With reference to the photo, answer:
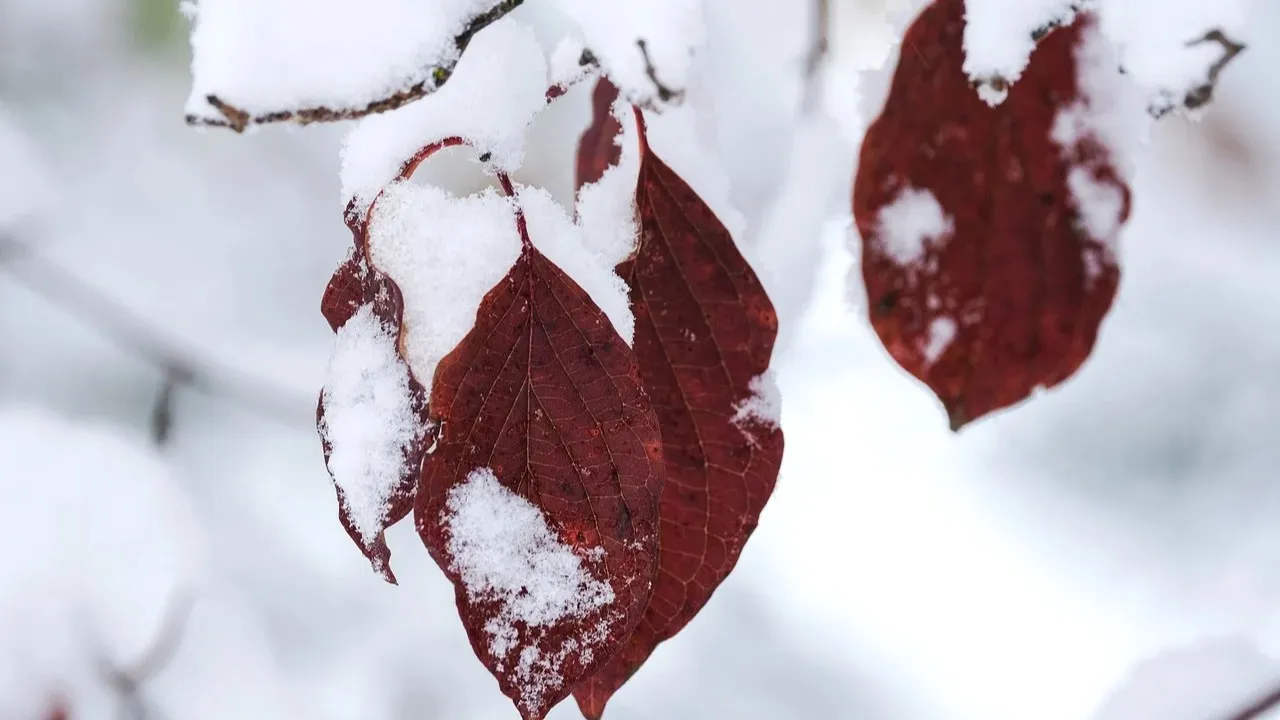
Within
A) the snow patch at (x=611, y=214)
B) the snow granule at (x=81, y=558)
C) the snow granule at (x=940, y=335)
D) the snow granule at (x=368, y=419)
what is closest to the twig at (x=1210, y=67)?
the snow granule at (x=940, y=335)

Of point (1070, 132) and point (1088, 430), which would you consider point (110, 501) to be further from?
point (1088, 430)

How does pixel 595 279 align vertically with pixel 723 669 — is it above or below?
below

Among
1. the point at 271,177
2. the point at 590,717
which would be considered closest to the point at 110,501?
the point at 271,177

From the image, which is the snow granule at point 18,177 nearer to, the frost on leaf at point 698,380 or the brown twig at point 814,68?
the brown twig at point 814,68

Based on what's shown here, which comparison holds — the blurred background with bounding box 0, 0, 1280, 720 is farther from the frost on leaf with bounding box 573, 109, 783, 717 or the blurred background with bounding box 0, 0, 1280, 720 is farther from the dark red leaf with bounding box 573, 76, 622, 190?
the frost on leaf with bounding box 573, 109, 783, 717

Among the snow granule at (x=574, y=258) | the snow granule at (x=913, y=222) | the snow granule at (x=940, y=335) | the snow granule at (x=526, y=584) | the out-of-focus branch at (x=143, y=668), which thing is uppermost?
the snow granule at (x=913, y=222)

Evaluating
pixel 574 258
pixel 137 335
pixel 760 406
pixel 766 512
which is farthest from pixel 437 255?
pixel 137 335
